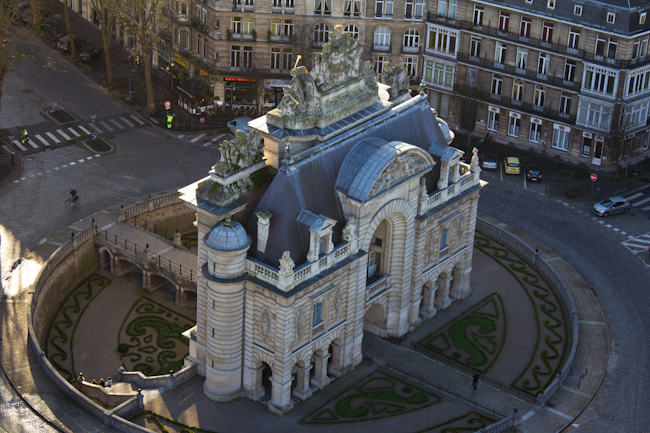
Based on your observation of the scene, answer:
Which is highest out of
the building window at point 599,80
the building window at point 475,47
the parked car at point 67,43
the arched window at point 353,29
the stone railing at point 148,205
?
the arched window at point 353,29

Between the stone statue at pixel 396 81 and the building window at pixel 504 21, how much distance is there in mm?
40145

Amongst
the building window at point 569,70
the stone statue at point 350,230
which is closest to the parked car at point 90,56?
the building window at point 569,70

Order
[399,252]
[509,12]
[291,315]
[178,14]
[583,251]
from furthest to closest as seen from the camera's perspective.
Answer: [178,14] < [509,12] < [583,251] < [399,252] < [291,315]

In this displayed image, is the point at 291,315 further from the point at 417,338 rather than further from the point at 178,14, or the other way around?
the point at 178,14

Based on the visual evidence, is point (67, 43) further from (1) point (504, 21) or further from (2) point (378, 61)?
(1) point (504, 21)

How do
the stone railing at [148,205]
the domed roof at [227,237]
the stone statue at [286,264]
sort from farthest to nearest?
the stone railing at [148,205]
the domed roof at [227,237]
the stone statue at [286,264]

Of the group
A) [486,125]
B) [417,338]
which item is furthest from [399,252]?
[486,125]

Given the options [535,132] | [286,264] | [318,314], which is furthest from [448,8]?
[286,264]

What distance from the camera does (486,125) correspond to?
17375 cm

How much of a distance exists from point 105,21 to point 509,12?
222 ft

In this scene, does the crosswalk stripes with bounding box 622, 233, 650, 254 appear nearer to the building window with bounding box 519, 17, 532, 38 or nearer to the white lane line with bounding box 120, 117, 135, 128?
the building window with bounding box 519, 17, 532, 38

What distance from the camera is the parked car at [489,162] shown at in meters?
165

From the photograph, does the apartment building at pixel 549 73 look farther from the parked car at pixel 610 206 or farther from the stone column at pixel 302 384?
the stone column at pixel 302 384

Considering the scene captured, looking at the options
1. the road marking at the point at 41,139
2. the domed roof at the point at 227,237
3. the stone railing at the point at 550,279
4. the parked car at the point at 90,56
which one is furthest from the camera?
the parked car at the point at 90,56
